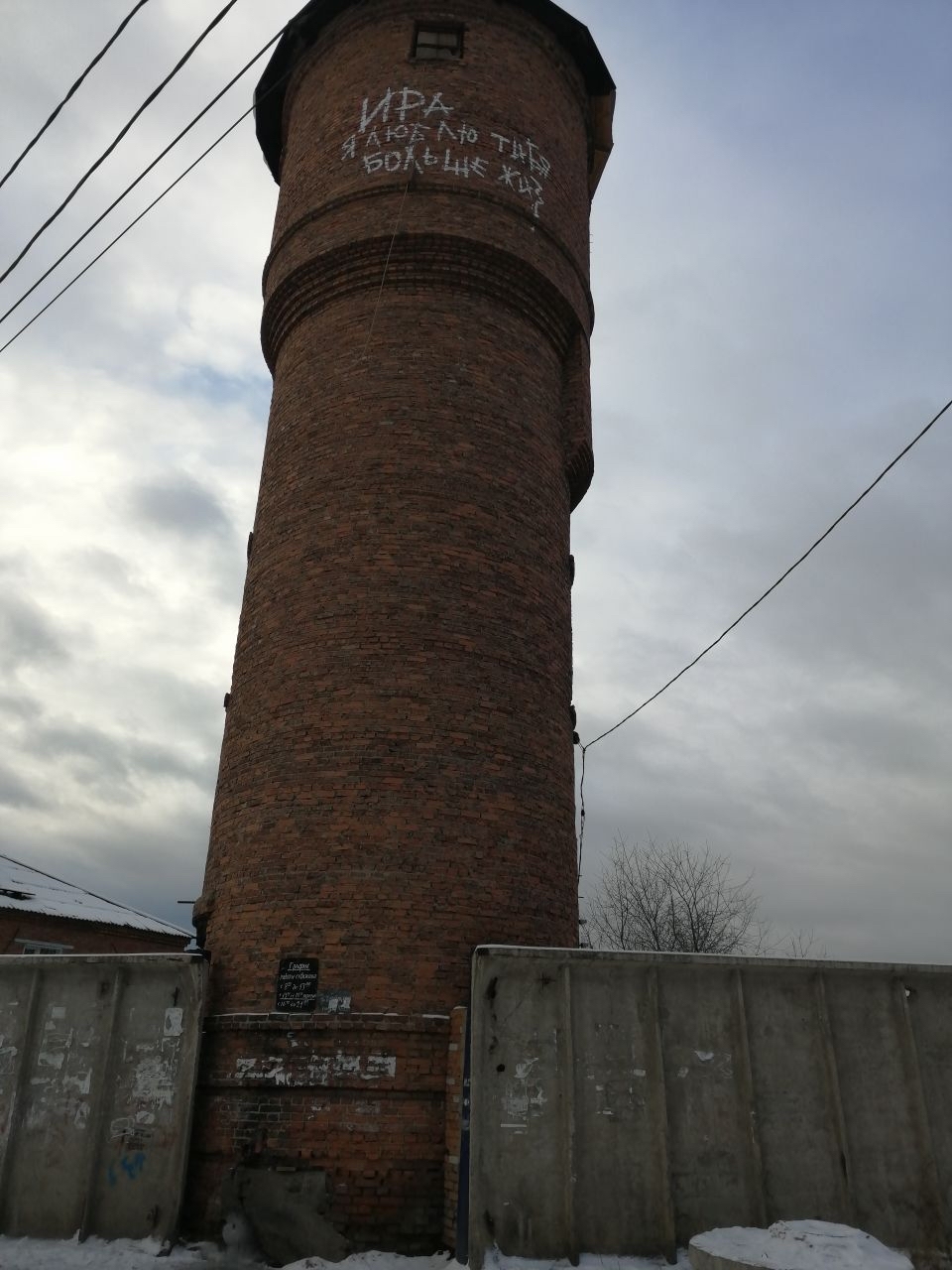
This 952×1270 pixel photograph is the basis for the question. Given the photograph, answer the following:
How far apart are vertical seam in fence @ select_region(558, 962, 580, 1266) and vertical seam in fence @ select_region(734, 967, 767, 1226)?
1.13 meters

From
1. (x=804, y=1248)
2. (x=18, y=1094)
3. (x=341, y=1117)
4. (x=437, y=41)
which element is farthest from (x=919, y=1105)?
(x=437, y=41)

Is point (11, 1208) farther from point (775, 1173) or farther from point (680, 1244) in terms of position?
point (775, 1173)

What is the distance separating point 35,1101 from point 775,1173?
16.6 ft

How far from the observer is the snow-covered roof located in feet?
65.2

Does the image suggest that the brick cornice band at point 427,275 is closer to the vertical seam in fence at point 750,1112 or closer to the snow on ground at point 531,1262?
the vertical seam in fence at point 750,1112

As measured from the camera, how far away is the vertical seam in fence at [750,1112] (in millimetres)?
6000

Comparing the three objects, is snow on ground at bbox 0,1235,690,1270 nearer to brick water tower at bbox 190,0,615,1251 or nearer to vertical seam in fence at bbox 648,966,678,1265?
vertical seam in fence at bbox 648,966,678,1265

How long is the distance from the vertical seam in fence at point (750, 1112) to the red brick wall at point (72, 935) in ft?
52.1

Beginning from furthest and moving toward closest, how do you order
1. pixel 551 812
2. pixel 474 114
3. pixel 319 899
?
pixel 474 114 < pixel 551 812 < pixel 319 899

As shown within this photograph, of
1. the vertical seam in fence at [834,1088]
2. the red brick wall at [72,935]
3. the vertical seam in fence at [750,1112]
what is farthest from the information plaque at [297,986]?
the red brick wall at [72,935]

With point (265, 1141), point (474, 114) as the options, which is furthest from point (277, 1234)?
point (474, 114)

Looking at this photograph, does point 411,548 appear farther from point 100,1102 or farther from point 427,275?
point 100,1102

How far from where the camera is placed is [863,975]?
262 inches

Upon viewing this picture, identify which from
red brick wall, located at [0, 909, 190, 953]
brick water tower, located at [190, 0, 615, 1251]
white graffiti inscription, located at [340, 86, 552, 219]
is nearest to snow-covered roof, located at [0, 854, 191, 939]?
red brick wall, located at [0, 909, 190, 953]
